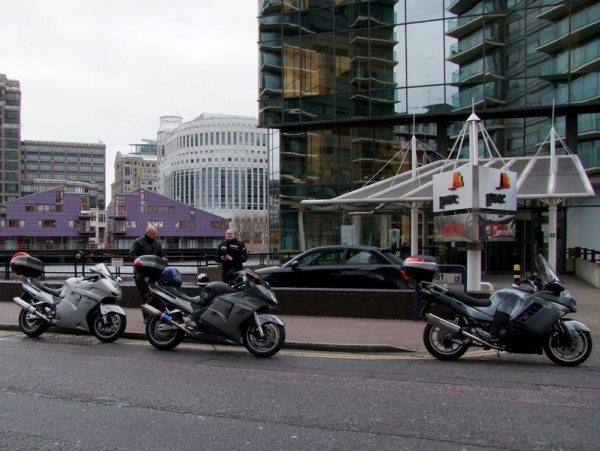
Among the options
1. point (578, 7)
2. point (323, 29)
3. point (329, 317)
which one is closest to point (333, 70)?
point (323, 29)

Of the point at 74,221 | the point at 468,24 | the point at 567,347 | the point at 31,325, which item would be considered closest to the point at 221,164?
the point at 74,221

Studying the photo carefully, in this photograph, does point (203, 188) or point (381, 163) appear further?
point (203, 188)

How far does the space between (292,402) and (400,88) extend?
21.8m

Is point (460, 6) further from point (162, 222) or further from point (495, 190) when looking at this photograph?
point (162, 222)

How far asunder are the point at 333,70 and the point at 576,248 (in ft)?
44.3

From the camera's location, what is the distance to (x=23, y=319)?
974 cm

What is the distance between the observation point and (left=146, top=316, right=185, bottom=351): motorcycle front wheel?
329 inches

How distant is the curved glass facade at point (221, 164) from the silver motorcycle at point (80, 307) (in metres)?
143

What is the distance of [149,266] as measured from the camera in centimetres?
864

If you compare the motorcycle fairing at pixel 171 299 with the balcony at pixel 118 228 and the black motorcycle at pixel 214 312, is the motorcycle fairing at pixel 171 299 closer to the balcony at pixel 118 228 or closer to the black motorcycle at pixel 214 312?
the black motorcycle at pixel 214 312

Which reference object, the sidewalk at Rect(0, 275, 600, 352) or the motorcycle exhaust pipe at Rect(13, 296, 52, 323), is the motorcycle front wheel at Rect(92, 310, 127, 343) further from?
the motorcycle exhaust pipe at Rect(13, 296, 52, 323)

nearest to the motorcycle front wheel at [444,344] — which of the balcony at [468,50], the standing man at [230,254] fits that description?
the standing man at [230,254]

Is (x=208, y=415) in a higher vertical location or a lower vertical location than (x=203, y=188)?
lower

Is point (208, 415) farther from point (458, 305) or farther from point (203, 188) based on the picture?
point (203, 188)
